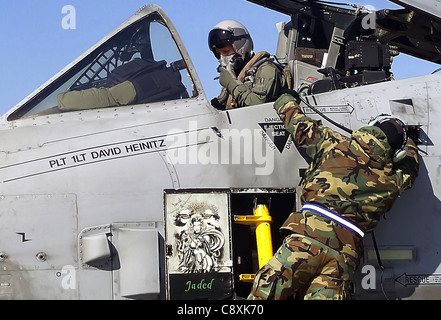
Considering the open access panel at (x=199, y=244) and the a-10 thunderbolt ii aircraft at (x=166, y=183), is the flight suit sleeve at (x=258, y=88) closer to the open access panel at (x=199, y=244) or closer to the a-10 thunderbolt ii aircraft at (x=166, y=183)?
the a-10 thunderbolt ii aircraft at (x=166, y=183)

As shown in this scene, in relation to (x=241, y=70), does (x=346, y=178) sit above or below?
below

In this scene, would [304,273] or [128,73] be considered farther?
[128,73]

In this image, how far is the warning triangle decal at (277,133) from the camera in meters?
6.29

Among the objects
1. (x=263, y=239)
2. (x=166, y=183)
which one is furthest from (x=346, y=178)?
(x=166, y=183)

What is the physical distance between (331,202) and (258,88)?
1.34 m

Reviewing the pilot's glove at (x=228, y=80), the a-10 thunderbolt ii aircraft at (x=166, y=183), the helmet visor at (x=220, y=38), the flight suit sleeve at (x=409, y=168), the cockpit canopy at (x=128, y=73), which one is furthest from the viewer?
the helmet visor at (x=220, y=38)

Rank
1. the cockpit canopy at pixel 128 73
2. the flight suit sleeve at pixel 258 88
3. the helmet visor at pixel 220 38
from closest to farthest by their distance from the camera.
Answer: the cockpit canopy at pixel 128 73 < the flight suit sleeve at pixel 258 88 < the helmet visor at pixel 220 38

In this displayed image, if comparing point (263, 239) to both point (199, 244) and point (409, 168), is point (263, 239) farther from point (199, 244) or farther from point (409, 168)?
point (409, 168)

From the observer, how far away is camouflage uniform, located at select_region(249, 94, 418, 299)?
220 inches

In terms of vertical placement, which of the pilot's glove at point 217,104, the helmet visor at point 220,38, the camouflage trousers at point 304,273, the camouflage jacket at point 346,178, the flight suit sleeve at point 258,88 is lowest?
the camouflage trousers at point 304,273

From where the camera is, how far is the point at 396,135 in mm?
5957

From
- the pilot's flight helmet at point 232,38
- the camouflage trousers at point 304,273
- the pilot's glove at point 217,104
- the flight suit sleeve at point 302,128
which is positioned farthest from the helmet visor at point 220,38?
the camouflage trousers at point 304,273

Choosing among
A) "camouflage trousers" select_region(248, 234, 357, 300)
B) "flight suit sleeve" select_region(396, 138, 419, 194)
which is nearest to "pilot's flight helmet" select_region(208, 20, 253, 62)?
"flight suit sleeve" select_region(396, 138, 419, 194)
